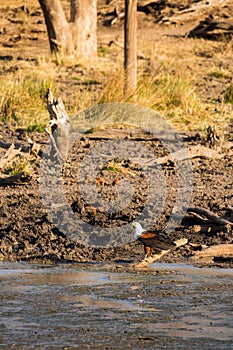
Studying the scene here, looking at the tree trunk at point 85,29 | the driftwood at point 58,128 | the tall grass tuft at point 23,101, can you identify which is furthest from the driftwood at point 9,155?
the tree trunk at point 85,29

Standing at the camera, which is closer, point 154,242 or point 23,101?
point 154,242

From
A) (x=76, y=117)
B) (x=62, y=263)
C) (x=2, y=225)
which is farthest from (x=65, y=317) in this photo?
(x=76, y=117)

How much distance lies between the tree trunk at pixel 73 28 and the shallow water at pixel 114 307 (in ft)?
37.2

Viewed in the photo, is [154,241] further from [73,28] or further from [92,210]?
[73,28]

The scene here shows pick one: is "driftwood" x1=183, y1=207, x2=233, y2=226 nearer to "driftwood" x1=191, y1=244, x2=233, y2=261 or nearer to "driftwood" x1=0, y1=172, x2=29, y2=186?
"driftwood" x1=191, y1=244, x2=233, y2=261

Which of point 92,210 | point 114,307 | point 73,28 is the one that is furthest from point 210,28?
point 114,307

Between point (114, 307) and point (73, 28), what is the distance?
44.9 feet

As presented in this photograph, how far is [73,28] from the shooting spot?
18688mm

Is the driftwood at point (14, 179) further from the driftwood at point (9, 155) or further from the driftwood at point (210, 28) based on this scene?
the driftwood at point (210, 28)

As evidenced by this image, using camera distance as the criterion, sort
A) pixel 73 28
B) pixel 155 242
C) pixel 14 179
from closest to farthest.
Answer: pixel 155 242, pixel 14 179, pixel 73 28

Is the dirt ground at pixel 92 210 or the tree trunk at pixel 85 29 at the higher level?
the tree trunk at pixel 85 29

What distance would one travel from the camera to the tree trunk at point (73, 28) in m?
18.0

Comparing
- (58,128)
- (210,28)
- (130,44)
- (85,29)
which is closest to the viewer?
(58,128)

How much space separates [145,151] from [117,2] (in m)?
13.3
